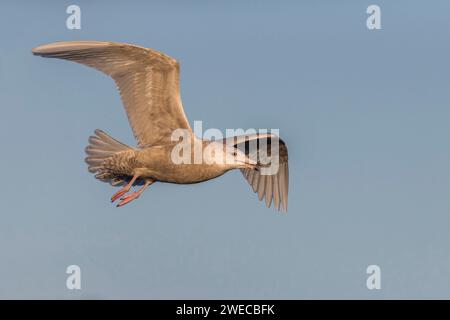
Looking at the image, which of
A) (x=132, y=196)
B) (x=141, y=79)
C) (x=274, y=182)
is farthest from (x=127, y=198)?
(x=274, y=182)

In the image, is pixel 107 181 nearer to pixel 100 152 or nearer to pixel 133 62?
pixel 100 152

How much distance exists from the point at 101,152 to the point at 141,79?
64.7 inches

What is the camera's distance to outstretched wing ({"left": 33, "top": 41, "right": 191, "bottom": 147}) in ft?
46.3

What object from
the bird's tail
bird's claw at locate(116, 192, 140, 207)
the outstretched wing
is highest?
the outstretched wing

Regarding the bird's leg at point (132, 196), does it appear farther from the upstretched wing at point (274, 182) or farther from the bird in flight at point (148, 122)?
the upstretched wing at point (274, 182)

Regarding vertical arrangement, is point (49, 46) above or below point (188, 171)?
above

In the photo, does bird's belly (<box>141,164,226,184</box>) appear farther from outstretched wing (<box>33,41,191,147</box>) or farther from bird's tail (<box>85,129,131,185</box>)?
bird's tail (<box>85,129,131,185</box>)

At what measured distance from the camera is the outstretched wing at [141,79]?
14117 mm

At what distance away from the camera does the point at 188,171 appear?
14367 millimetres

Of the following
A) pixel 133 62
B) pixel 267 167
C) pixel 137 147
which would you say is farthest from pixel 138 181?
pixel 267 167

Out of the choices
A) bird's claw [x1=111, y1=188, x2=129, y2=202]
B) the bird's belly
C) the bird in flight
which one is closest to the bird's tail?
the bird in flight

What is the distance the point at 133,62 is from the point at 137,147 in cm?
139
